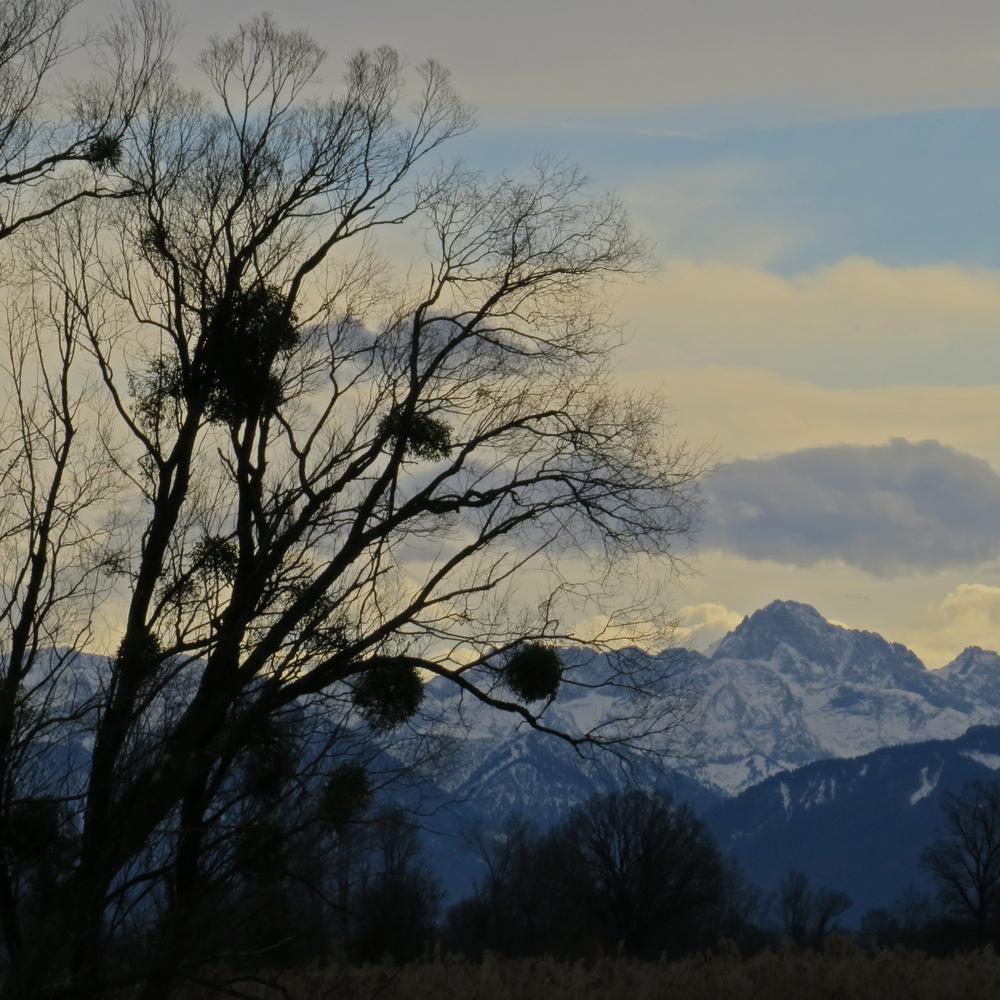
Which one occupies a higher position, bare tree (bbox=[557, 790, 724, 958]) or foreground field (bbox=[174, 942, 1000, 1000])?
bare tree (bbox=[557, 790, 724, 958])

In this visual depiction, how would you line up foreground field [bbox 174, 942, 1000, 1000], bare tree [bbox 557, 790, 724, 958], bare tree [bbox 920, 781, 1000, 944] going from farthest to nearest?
1. bare tree [bbox 920, 781, 1000, 944]
2. bare tree [bbox 557, 790, 724, 958]
3. foreground field [bbox 174, 942, 1000, 1000]

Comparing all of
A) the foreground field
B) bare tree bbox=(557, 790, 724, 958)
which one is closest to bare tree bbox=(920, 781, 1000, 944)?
bare tree bbox=(557, 790, 724, 958)

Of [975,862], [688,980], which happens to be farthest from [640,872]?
[688,980]

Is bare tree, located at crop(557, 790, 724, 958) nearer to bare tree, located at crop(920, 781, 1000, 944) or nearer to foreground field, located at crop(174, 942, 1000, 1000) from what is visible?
bare tree, located at crop(920, 781, 1000, 944)

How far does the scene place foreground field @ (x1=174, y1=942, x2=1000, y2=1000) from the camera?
10.4 m

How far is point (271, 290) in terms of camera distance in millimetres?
9281

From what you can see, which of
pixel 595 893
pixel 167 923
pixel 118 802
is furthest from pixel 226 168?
pixel 595 893

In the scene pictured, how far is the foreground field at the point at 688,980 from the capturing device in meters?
10.4

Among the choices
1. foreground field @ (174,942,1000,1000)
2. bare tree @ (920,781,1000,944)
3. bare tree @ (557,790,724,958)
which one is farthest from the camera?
bare tree @ (920,781,1000,944)

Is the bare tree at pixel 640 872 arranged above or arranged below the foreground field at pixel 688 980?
above

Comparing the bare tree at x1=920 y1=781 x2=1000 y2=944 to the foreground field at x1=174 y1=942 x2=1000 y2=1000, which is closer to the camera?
the foreground field at x1=174 y1=942 x2=1000 y2=1000

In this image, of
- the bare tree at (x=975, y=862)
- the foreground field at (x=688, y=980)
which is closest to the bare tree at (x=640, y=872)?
the bare tree at (x=975, y=862)

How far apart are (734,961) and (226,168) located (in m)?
8.03

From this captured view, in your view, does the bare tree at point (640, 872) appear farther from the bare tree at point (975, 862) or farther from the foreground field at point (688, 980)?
the foreground field at point (688, 980)
